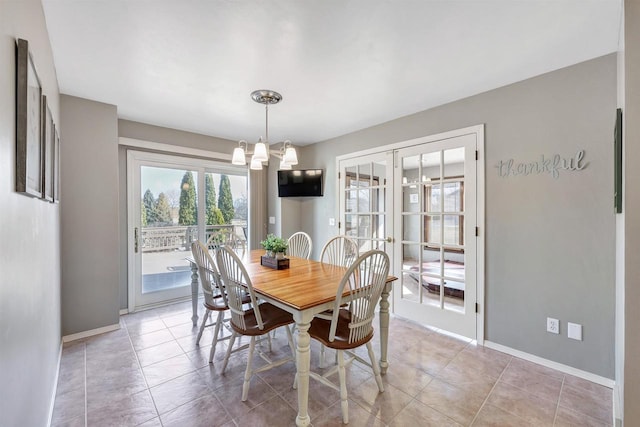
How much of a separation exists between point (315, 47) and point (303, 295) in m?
1.72

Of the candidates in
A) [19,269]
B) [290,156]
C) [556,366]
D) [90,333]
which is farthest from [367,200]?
[90,333]

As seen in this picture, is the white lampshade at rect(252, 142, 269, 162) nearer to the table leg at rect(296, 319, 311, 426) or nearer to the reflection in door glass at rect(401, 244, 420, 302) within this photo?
the table leg at rect(296, 319, 311, 426)

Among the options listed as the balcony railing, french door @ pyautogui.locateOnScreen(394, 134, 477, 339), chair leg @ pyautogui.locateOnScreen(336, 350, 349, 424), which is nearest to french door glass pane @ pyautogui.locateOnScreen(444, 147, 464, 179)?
french door @ pyautogui.locateOnScreen(394, 134, 477, 339)

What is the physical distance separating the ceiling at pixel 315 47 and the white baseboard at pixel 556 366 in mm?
2421

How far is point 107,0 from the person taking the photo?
1542 mm

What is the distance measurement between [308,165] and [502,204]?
9.53 ft

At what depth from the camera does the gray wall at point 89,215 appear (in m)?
2.73

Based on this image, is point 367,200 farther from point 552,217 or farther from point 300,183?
point 552,217

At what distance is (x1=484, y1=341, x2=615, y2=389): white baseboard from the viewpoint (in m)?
2.07

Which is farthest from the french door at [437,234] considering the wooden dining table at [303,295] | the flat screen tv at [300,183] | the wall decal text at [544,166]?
the flat screen tv at [300,183]

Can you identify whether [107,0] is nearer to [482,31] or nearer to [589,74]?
[482,31]

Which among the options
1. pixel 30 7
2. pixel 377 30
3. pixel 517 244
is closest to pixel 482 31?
pixel 377 30

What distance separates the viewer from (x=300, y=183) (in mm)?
4328

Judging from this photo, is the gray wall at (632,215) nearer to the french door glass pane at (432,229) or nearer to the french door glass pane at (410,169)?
the french door glass pane at (432,229)
